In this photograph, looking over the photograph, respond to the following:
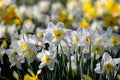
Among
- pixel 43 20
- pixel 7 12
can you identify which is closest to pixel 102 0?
pixel 43 20

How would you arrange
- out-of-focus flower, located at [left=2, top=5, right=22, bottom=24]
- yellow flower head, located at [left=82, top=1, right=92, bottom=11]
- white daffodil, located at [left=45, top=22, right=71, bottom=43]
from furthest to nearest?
yellow flower head, located at [left=82, top=1, right=92, bottom=11] < out-of-focus flower, located at [left=2, top=5, right=22, bottom=24] < white daffodil, located at [left=45, top=22, right=71, bottom=43]

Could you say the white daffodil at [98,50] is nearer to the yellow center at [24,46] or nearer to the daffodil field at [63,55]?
the daffodil field at [63,55]

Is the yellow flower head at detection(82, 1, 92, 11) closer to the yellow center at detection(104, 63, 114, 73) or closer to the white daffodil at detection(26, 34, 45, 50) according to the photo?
the white daffodil at detection(26, 34, 45, 50)

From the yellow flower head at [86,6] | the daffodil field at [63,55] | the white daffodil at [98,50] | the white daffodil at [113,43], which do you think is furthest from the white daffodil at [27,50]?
the yellow flower head at [86,6]

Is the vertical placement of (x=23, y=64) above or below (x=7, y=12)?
below

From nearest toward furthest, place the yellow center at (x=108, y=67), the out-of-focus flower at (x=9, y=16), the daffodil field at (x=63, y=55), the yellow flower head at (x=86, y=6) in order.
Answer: the yellow center at (x=108, y=67)
the daffodil field at (x=63, y=55)
the out-of-focus flower at (x=9, y=16)
the yellow flower head at (x=86, y=6)

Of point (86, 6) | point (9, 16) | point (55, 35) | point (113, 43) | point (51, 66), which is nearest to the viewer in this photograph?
point (51, 66)

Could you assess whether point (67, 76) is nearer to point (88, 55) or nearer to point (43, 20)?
point (88, 55)

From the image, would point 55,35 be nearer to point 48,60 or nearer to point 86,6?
point 48,60

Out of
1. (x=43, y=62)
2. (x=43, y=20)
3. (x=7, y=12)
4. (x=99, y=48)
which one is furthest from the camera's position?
(x=43, y=20)

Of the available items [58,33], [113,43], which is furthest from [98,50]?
[58,33]

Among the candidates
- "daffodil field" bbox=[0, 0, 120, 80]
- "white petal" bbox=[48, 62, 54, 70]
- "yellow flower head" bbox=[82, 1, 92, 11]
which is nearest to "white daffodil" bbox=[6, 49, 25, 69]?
"daffodil field" bbox=[0, 0, 120, 80]
